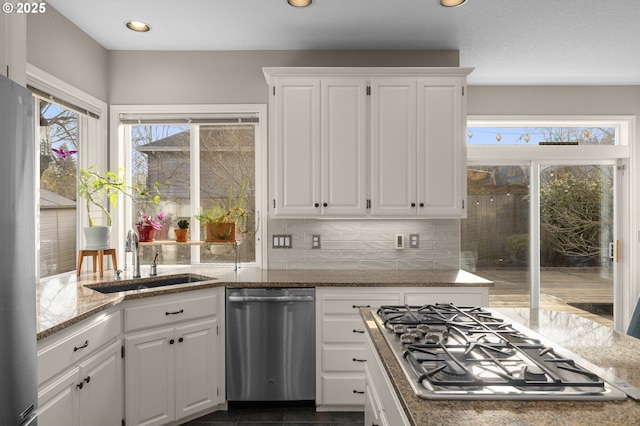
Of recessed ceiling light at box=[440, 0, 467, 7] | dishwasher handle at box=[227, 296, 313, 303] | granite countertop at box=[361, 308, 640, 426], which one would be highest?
recessed ceiling light at box=[440, 0, 467, 7]

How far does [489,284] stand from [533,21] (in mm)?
1865

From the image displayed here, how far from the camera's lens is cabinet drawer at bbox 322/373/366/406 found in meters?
3.04

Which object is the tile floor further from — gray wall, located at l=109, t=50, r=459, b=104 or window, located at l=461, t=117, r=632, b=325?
gray wall, located at l=109, t=50, r=459, b=104

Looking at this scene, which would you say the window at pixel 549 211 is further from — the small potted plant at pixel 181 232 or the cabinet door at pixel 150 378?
the cabinet door at pixel 150 378

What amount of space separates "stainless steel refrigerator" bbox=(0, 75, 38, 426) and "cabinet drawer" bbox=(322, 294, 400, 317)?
1933 millimetres

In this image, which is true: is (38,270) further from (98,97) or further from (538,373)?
(538,373)

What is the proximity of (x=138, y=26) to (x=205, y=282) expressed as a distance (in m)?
1.92

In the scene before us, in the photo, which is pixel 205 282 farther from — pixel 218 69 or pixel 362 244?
pixel 218 69

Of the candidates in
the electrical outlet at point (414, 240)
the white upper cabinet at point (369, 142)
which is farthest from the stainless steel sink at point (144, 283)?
the electrical outlet at point (414, 240)

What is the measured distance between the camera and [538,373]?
3.67ft

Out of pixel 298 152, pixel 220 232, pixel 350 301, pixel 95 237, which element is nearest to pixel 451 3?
pixel 298 152

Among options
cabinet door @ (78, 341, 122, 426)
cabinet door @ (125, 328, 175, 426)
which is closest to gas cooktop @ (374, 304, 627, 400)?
cabinet door @ (78, 341, 122, 426)

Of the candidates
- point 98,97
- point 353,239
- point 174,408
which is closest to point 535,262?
point 353,239

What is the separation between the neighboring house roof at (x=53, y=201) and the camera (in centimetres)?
Answer: 295
